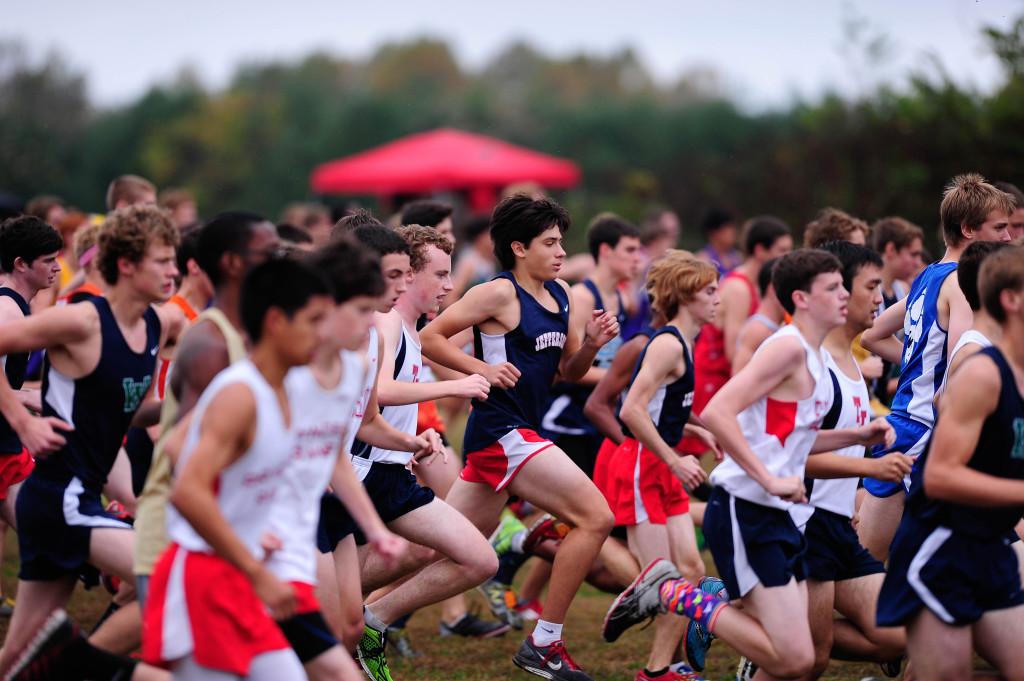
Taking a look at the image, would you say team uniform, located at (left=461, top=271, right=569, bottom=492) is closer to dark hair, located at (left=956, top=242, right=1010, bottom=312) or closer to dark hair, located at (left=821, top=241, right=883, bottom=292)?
dark hair, located at (left=821, top=241, right=883, bottom=292)

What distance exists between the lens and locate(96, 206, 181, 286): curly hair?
15.4 feet

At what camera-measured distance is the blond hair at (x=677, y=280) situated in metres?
6.35

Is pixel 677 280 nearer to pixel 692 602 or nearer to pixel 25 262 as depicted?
pixel 692 602

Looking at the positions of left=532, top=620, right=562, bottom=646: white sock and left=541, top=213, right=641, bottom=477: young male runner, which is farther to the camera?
left=541, top=213, right=641, bottom=477: young male runner

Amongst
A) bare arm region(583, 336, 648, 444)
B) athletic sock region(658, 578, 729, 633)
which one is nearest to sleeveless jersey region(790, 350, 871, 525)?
athletic sock region(658, 578, 729, 633)

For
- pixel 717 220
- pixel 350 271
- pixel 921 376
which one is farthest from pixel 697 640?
pixel 717 220

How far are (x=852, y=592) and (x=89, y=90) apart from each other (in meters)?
52.0

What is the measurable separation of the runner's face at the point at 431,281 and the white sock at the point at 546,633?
1.57 m

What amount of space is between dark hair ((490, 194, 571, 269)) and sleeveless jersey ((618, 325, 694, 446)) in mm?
770

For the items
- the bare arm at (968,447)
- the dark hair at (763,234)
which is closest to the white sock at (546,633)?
the bare arm at (968,447)

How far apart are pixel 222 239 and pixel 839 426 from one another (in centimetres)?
258

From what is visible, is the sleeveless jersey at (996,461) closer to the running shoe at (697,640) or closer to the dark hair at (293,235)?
the running shoe at (697,640)

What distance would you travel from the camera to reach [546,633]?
592 centimetres

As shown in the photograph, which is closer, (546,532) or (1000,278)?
(1000,278)
